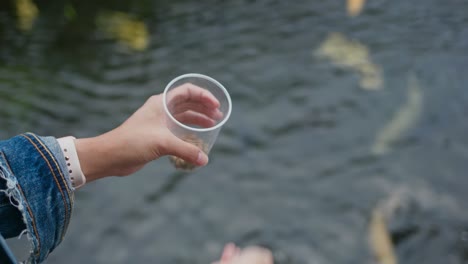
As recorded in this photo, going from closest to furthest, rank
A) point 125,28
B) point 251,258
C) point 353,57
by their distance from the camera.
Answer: point 251,258 → point 353,57 → point 125,28

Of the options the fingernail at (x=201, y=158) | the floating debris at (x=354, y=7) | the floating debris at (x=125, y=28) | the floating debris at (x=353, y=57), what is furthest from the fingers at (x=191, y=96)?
the floating debris at (x=354, y=7)

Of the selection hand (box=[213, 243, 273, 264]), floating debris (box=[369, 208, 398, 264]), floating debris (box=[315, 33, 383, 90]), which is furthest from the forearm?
floating debris (box=[315, 33, 383, 90])

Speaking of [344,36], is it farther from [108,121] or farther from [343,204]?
[108,121]

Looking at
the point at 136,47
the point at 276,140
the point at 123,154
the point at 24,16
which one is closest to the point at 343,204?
the point at 276,140

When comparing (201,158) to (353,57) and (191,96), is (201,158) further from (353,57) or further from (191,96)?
(353,57)

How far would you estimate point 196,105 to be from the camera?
1000 millimetres

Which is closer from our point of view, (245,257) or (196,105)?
(245,257)

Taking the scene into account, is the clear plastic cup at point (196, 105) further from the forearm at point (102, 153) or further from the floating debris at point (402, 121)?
the floating debris at point (402, 121)

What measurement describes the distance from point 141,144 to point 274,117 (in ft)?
4.06

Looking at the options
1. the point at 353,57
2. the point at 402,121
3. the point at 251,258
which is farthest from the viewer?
the point at 353,57

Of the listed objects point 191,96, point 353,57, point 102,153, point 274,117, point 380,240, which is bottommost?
point 380,240

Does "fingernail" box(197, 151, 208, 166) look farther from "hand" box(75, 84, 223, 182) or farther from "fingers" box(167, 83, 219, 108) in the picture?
"fingers" box(167, 83, 219, 108)

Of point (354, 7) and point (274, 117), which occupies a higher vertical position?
point (354, 7)

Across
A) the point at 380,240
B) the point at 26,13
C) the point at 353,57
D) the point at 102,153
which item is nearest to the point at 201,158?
the point at 102,153
